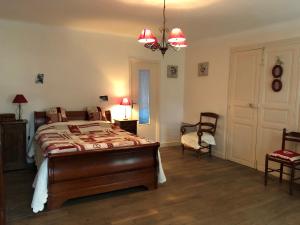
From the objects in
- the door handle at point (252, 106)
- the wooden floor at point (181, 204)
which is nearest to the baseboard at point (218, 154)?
the wooden floor at point (181, 204)

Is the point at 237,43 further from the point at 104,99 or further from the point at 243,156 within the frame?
the point at 104,99

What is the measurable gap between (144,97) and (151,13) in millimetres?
2395

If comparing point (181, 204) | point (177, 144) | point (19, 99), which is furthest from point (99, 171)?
point (177, 144)

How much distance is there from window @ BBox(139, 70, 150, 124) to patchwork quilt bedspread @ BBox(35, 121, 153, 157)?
1225 millimetres

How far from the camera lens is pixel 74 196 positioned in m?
3.11

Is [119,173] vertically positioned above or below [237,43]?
below

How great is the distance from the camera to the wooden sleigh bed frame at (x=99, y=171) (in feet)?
9.86

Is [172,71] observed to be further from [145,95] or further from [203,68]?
[145,95]

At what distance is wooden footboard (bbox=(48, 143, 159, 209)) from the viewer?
9.87ft

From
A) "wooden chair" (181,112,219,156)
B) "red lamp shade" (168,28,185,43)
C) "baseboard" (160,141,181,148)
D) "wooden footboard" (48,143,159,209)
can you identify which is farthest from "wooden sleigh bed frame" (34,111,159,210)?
"baseboard" (160,141,181,148)

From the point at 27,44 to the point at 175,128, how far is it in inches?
143

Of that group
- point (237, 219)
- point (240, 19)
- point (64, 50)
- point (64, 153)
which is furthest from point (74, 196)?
point (240, 19)

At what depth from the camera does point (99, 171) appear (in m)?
3.24

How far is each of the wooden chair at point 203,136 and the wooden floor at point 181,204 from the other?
3.31 feet
